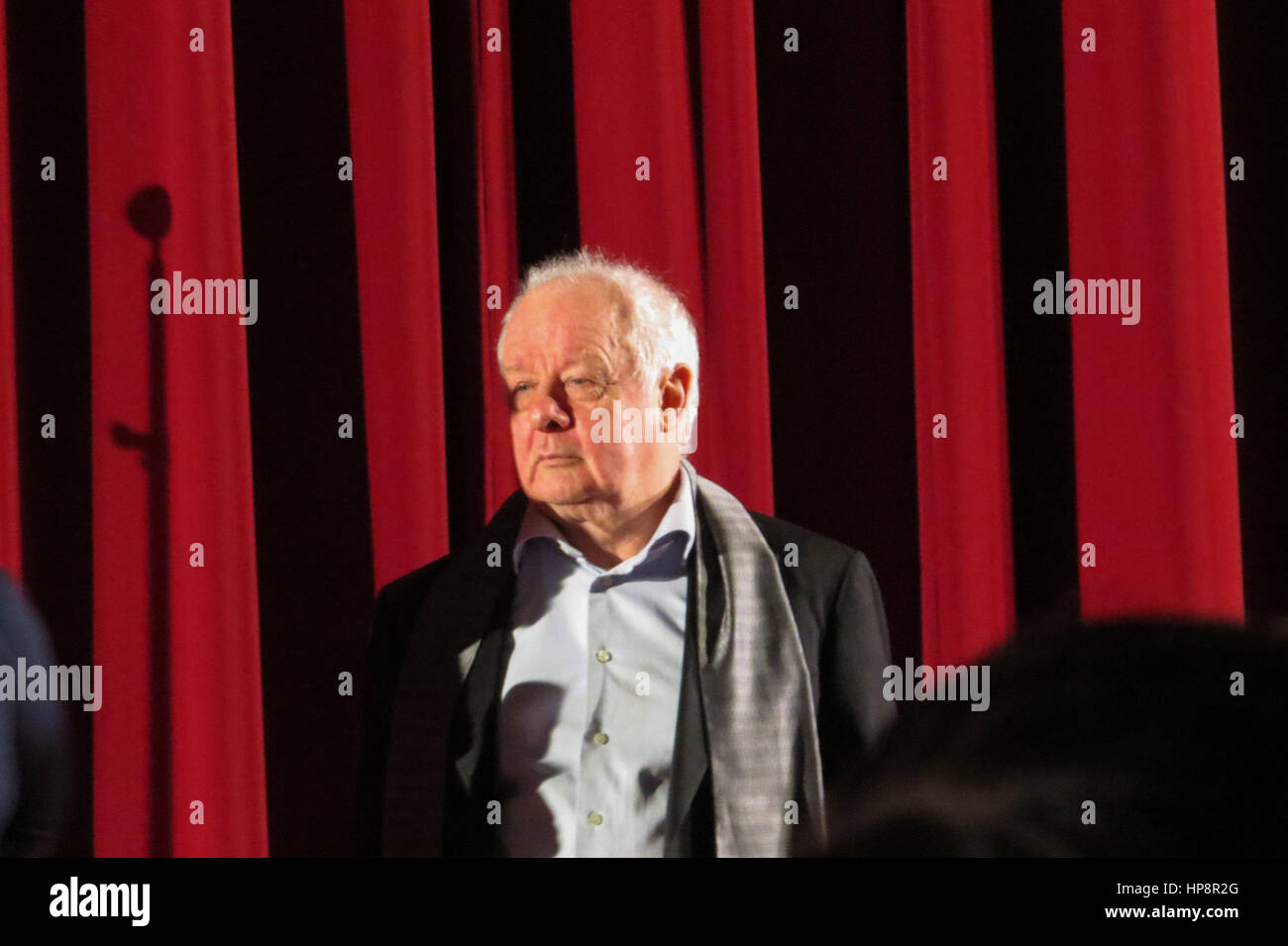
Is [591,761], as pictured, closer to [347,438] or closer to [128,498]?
[347,438]

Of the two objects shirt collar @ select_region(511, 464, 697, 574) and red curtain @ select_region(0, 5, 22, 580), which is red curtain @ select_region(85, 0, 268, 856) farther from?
shirt collar @ select_region(511, 464, 697, 574)

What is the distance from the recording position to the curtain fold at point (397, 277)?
2320 mm

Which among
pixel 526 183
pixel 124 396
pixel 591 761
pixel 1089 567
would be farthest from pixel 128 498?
pixel 1089 567

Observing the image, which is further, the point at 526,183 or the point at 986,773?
the point at 526,183

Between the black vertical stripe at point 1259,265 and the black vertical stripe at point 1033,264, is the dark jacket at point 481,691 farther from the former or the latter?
the black vertical stripe at point 1259,265

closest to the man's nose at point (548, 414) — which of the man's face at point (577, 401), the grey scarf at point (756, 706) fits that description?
the man's face at point (577, 401)

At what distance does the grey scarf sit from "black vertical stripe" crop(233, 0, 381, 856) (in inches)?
29.6

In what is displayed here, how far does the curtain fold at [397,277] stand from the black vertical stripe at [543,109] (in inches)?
6.5

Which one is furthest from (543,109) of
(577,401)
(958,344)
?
(958,344)

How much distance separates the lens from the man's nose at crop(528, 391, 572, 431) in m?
2.00
